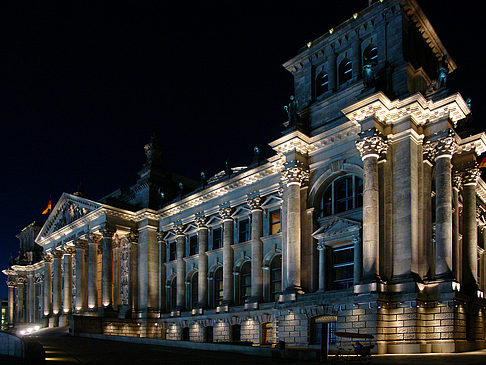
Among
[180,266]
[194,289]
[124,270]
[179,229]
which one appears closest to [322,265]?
[194,289]

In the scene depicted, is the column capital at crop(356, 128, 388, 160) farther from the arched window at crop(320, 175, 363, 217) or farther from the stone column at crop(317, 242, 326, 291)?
the stone column at crop(317, 242, 326, 291)

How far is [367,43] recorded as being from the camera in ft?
120

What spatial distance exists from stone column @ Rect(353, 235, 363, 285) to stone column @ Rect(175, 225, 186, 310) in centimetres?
2262

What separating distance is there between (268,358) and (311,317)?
823 cm

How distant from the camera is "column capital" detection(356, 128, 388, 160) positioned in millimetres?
30984

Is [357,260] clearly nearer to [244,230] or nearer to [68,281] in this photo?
[244,230]

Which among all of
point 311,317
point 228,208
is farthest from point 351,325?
point 228,208

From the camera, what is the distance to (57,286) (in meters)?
62.3

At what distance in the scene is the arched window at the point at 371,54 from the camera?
117 feet

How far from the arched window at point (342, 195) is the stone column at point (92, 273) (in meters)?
29.9

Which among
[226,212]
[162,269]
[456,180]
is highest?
[456,180]

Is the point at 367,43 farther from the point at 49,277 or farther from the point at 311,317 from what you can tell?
the point at 49,277

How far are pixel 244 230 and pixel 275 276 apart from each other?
19.3 feet

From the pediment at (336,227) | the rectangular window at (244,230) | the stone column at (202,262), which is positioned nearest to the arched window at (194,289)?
the stone column at (202,262)
